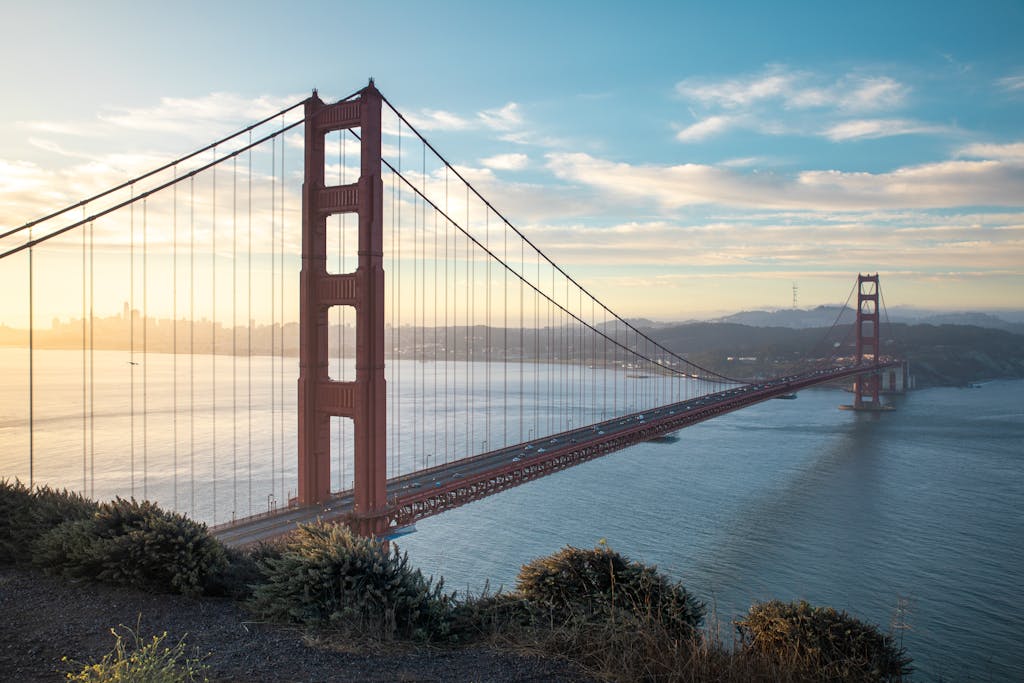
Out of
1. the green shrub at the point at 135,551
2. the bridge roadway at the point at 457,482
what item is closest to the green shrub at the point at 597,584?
the green shrub at the point at 135,551

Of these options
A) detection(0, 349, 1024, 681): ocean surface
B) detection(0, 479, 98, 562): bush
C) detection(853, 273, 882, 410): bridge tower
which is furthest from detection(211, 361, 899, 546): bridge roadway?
detection(853, 273, 882, 410): bridge tower

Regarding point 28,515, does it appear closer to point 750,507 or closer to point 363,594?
point 363,594

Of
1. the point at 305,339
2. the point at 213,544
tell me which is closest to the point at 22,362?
the point at 305,339

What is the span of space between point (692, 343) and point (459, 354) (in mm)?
34934

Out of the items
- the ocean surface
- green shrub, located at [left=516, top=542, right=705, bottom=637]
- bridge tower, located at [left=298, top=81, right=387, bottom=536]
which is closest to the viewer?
green shrub, located at [left=516, top=542, right=705, bottom=637]

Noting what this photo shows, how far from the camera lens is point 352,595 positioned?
5.27 meters

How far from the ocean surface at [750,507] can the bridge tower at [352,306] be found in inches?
161

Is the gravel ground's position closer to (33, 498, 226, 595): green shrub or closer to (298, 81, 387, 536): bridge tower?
(33, 498, 226, 595): green shrub

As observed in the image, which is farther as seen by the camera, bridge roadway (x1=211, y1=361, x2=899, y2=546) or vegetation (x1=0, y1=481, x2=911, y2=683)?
bridge roadway (x1=211, y1=361, x2=899, y2=546)

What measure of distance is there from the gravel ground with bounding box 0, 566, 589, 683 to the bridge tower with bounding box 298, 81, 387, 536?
24.5ft

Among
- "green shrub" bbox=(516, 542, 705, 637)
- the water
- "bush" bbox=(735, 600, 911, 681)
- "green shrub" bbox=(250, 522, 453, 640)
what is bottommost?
the water

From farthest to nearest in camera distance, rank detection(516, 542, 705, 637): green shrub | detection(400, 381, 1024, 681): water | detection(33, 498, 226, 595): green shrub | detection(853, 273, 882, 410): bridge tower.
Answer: detection(853, 273, 882, 410): bridge tower < detection(400, 381, 1024, 681): water < detection(516, 542, 705, 637): green shrub < detection(33, 498, 226, 595): green shrub

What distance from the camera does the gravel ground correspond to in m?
4.38

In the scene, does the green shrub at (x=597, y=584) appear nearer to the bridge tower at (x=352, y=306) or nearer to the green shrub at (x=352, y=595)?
the green shrub at (x=352, y=595)
